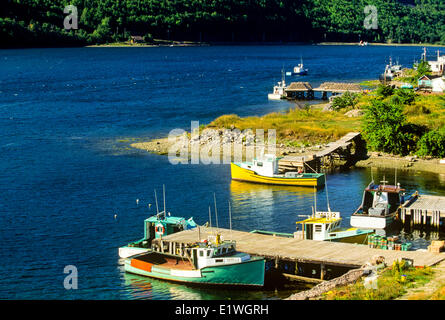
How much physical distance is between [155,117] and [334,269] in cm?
7188

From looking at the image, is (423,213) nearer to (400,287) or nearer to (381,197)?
(381,197)

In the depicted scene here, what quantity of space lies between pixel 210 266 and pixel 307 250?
21.2 feet

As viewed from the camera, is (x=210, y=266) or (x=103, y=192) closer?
(x=210, y=266)

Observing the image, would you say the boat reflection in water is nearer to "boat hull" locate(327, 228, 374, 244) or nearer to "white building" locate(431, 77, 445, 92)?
"boat hull" locate(327, 228, 374, 244)

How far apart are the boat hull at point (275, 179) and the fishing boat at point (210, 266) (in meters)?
25.1

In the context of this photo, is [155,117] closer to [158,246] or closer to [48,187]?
[48,187]

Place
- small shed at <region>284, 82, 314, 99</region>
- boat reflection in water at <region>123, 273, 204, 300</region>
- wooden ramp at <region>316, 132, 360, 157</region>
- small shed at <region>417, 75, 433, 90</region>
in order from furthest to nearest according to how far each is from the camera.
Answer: small shed at <region>284, 82, 314, 99</region>
small shed at <region>417, 75, 433, 90</region>
wooden ramp at <region>316, 132, 360, 157</region>
boat reflection in water at <region>123, 273, 204, 300</region>

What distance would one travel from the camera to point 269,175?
67.3 meters

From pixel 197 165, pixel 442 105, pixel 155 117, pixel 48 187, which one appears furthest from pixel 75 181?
pixel 442 105

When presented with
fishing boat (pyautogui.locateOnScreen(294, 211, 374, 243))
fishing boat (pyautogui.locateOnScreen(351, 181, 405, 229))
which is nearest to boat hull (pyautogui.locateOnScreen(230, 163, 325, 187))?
fishing boat (pyautogui.locateOnScreen(351, 181, 405, 229))

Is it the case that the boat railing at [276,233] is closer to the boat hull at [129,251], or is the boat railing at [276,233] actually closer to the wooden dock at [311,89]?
the boat hull at [129,251]

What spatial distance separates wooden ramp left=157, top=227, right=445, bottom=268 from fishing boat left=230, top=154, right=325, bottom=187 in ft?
64.3

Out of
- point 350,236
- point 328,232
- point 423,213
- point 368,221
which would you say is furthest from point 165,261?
point 423,213

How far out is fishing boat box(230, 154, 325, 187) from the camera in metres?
65.8
